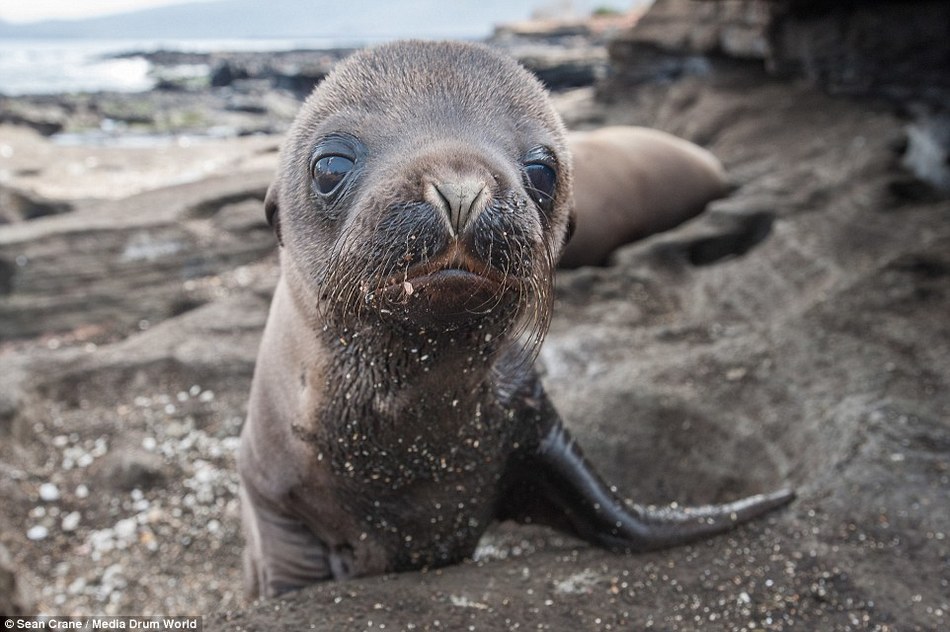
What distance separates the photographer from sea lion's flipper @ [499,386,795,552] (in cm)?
300

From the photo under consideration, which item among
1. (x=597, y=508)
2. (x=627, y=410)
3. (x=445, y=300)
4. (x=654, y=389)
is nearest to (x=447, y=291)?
(x=445, y=300)

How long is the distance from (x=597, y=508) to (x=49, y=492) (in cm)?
305

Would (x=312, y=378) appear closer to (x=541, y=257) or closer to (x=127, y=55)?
(x=541, y=257)

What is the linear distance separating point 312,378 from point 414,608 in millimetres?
798

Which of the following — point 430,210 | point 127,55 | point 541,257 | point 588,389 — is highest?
point 430,210

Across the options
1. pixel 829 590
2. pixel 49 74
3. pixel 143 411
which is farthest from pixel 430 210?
pixel 49 74

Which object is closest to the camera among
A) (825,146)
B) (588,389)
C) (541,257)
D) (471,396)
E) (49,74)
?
(541,257)

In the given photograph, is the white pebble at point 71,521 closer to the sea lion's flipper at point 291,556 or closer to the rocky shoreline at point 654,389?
the rocky shoreline at point 654,389

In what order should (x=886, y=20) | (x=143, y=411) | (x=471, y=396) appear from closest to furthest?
(x=471, y=396) < (x=143, y=411) < (x=886, y=20)

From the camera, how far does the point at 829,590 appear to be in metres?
2.68

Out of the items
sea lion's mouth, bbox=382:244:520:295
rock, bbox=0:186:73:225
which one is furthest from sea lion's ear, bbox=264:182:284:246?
rock, bbox=0:186:73:225

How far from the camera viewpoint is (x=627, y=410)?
4238mm

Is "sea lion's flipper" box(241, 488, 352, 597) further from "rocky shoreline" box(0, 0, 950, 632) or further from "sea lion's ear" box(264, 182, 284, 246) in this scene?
"sea lion's ear" box(264, 182, 284, 246)

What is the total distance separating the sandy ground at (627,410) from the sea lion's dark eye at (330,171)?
1312mm
